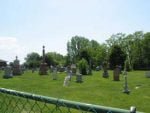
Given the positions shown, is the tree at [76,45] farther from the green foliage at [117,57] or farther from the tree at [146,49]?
the green foliage at [117,57]

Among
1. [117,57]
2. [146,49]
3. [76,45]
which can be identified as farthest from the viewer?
[76,45]

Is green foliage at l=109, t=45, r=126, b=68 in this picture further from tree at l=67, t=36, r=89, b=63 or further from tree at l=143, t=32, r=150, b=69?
tree at l=67, t=36, r=89, b=63

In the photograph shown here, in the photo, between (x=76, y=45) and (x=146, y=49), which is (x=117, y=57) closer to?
(x=146, y=49)

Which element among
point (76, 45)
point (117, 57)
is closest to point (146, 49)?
point (117, 57)

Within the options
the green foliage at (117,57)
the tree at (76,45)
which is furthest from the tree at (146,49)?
the tree at (76,45)

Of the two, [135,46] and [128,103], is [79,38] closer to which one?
[135,46]

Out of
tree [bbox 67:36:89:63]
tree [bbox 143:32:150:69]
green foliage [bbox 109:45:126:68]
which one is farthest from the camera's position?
tree [bbox 67:36:89:63]

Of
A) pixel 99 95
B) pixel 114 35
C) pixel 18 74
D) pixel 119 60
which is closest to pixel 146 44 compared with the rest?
pixel 114 35

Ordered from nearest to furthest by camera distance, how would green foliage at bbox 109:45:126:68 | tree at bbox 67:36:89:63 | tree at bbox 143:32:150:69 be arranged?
green foliage at bbox 109:45:126:68, tree at bbox 143:32:150:69, tree at bbox 67:36:89:63

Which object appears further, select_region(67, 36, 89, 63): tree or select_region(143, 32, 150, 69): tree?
select_region(67, 36, 89, 63): tree

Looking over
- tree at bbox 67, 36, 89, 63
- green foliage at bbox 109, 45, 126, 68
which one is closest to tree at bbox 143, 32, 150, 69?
green foliage at bbox 109, 45, 126, 68

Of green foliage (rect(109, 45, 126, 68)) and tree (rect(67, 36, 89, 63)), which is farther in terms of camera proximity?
tree (rect(67, 36, 89, 63))

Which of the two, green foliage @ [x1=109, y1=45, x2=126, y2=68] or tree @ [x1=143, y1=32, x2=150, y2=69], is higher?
tree @ [x1=143, y1=32, x2=150, y2=69]

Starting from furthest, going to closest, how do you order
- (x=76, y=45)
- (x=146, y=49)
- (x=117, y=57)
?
(x=76, y=45), (x=146, y=49), (x=117, y=57)
